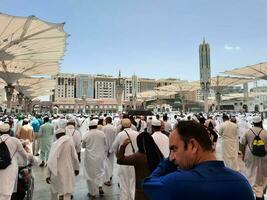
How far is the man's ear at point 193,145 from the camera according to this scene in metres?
1.57

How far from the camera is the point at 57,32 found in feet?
75.0

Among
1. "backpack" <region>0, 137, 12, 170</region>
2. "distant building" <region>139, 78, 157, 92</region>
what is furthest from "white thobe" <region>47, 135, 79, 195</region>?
"distant building" <region>139, 78, 157, 92</region>

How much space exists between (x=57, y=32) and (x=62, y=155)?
18.9m

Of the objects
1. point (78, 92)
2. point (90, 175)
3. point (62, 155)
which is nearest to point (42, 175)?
point (90, 175)

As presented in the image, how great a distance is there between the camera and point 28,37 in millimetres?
22516

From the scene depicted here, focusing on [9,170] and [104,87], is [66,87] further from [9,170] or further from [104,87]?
[9,170]

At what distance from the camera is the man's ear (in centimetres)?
157

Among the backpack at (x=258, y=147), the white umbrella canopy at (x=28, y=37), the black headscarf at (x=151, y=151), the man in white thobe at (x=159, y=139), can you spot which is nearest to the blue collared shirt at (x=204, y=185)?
the black headscarf at (x=151, y=151)

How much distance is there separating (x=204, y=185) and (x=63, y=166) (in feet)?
13.7

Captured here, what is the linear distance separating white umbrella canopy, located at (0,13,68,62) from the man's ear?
19847mm

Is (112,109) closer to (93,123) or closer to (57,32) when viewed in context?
(57,32)

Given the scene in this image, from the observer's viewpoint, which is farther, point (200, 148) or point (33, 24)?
point (33, 24)

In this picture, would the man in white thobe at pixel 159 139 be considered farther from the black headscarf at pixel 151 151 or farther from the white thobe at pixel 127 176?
the black headscarf at pixel 151 151

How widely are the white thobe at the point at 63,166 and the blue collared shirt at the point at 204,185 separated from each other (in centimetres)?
392
